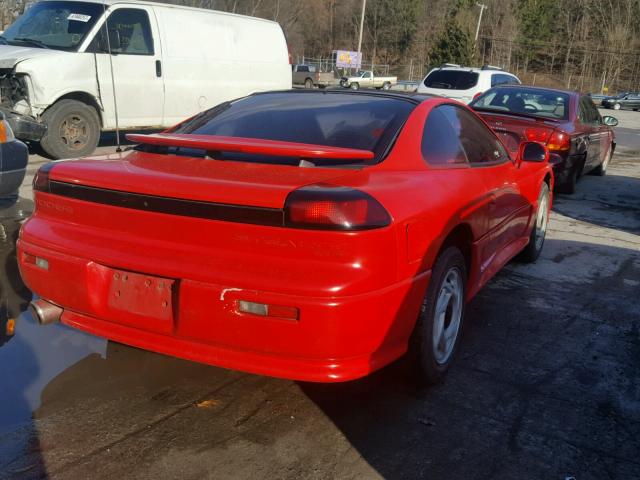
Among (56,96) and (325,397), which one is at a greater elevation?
(56,96)

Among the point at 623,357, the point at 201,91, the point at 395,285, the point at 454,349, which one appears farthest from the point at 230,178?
the point at 201,91

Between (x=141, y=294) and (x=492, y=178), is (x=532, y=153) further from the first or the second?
(x=141, y=294)

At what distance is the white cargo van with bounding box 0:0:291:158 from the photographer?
8.77 meters

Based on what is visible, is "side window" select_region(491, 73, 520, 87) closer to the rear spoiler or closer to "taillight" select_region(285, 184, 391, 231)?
the rear spoiler

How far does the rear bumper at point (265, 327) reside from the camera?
2520 mm

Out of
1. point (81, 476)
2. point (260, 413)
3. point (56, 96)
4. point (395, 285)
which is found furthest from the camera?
point (56, 96)

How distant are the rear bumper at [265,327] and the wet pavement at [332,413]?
35 cm

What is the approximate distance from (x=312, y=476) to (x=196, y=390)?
882 millimetres

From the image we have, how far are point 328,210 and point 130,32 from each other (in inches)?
332

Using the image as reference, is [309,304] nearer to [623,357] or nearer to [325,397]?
[325,397]

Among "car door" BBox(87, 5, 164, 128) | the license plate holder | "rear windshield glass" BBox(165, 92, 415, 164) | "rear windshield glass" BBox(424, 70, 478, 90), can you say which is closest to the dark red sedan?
"rear windshield glass" BBox(165, 92, 415, 164)

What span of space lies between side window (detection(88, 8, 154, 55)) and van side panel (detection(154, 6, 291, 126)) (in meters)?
0.25

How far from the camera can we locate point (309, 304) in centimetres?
249

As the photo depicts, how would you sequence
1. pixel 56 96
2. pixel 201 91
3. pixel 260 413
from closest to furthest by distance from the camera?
pixel 260 413 < pixel 56 96 < pixel 201 91
